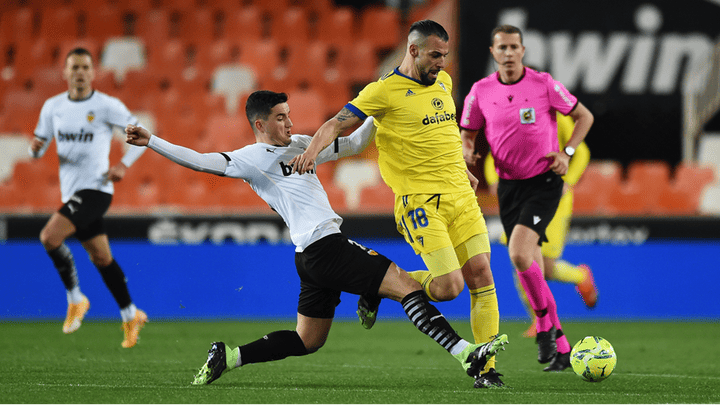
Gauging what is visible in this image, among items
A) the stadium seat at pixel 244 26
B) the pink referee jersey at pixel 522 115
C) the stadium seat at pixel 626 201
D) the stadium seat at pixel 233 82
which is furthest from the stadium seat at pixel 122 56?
the pink referee jersey at pixel 522 115

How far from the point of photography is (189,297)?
397 inches

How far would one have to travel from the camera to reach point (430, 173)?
5.11m

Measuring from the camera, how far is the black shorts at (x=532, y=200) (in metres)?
6.05

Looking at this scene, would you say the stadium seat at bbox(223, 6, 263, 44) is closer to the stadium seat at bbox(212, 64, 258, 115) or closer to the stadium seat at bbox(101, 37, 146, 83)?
the stadium seat at bbox(212, 64, 258, 115)

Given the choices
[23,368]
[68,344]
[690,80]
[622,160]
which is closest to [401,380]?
[23,368]

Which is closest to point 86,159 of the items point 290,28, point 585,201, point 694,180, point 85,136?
point 85,136

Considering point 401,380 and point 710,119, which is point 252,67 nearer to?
point 710,119

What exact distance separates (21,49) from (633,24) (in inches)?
359

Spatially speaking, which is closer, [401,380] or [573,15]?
[401,380]

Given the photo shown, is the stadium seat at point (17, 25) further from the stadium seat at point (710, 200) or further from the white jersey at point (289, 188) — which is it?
the stadium seat at point (710, 200)

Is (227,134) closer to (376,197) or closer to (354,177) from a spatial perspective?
(354,177)

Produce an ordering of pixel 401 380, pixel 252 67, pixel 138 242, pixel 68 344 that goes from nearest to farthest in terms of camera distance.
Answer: pixel 401 380
pixel 68 344
pixel 138 242
pixel 252 67

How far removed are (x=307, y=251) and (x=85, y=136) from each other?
346 centimetres

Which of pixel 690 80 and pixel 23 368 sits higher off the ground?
pixel 690 80
